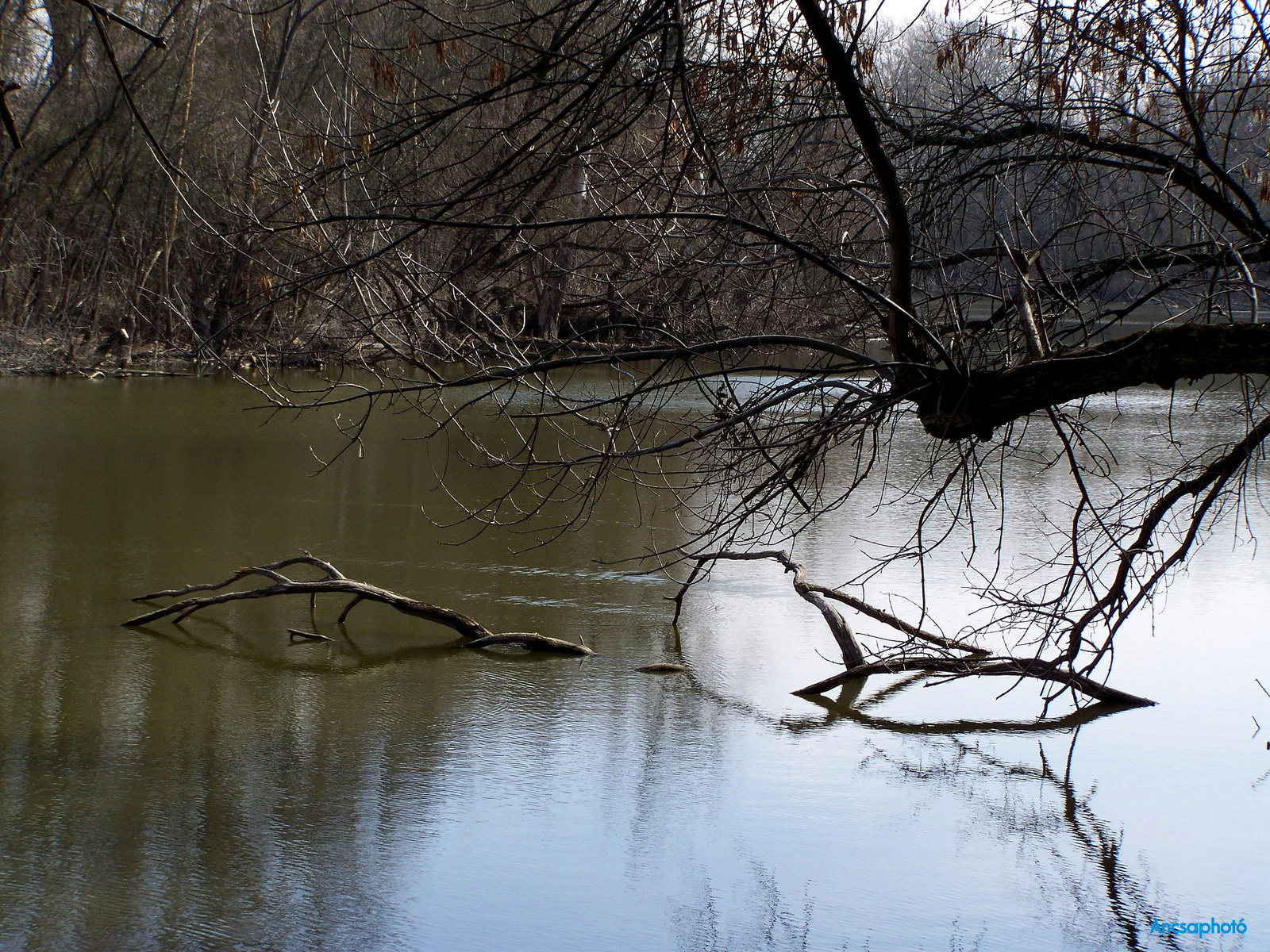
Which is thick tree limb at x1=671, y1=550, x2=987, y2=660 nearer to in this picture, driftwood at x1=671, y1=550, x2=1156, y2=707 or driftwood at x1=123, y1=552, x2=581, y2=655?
driftwood at x1=671, y1=550, x2=1156, y2=707

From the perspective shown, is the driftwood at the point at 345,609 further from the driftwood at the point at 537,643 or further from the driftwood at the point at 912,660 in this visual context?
the driftwood at the point at 912,660

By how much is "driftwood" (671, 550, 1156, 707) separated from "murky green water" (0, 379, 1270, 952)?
17 centimetres

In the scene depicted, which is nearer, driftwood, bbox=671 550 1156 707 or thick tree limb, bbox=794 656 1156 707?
thick tree limb, bbox=794 656 1156 707

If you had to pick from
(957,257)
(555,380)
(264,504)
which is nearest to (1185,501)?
(957,257)

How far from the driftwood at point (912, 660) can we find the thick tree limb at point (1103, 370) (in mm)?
1148

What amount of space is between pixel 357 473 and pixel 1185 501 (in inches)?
308

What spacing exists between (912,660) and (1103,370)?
6.87 feet

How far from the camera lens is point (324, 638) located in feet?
23.5

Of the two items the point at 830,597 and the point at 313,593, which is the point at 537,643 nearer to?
the point at 313,593

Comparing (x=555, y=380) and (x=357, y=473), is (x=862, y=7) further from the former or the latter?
(x=555, y=380)

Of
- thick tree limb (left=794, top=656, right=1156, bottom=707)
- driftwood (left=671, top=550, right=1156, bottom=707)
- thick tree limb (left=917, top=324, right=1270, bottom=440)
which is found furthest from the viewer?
driftwood (left=671, top=550, right=1156, bottom=707)

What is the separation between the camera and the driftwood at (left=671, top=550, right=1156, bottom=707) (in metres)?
5.14

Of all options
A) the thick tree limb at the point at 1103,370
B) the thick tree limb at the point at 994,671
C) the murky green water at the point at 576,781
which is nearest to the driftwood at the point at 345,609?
the murky green water at the point at 576,781

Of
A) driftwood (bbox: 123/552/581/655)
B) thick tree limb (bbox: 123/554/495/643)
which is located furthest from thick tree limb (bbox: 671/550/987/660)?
thick tree limb (bbox: 123/554/495/643)
